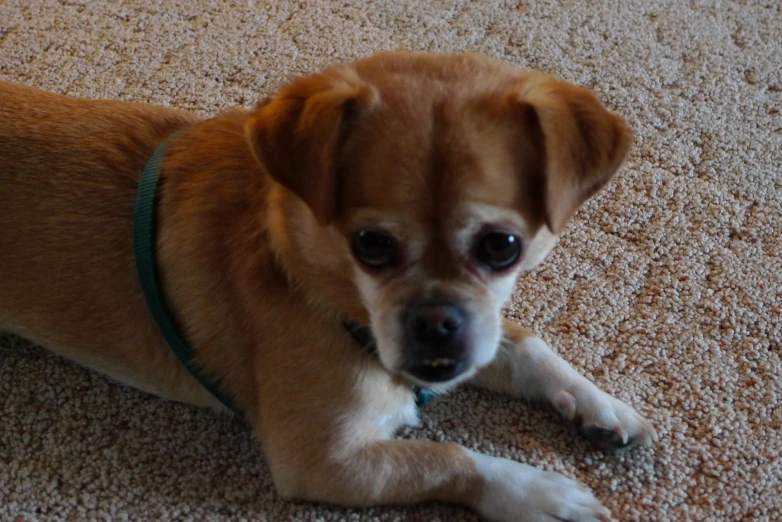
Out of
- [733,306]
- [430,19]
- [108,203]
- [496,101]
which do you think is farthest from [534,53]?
[108,203]

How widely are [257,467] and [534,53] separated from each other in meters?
1.50

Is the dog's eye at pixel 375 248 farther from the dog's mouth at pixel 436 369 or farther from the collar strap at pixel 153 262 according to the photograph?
the collar strap at pixel 153 262

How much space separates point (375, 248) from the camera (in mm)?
1149

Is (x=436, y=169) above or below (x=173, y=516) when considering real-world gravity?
above

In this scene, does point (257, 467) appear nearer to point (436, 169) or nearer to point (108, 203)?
point (108, 203)

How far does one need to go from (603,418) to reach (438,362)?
A: 0.40 m

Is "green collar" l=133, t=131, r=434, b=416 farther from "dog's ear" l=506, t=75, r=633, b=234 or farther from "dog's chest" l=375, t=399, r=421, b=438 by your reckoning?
"dog's ear" l=506, t=75, r=633, b=234

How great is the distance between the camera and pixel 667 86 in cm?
222

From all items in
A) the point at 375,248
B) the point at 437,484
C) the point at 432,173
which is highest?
the point at 432,173

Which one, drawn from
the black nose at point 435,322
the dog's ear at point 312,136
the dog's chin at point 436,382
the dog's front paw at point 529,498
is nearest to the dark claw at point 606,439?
the dog's front paw at point 529,498

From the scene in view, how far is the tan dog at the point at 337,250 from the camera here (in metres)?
1.11

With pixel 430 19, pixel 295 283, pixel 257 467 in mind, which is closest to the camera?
pixel 295 283

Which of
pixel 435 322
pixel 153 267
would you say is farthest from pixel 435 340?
pixel 153 267

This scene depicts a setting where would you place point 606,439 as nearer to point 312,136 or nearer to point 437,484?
point 437,484
